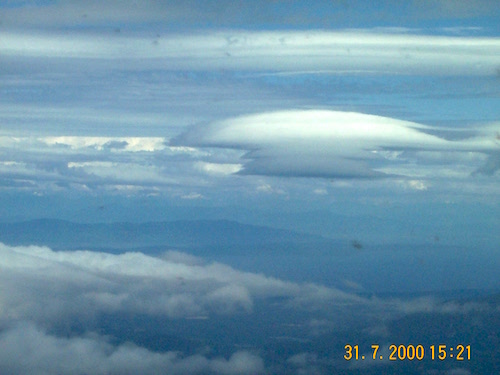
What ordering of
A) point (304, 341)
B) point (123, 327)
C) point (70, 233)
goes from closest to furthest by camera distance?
point (304, 341), point (123, 327), point (70, 233)

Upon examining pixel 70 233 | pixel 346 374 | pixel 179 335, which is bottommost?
pixel 346 374

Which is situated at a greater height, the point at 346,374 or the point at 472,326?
the point at 472,326

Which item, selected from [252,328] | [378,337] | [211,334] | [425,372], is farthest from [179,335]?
[425,372]

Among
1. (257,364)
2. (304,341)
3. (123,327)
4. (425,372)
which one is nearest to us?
(425,372)

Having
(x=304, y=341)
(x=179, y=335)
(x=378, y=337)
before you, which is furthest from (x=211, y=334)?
(x=378, y=337)

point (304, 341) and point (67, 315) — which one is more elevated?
point (67, 315)

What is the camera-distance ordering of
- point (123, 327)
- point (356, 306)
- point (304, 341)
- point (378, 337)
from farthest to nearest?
point (356, 306) → point (123, 327) → point (304, 341) → point (378, 337)

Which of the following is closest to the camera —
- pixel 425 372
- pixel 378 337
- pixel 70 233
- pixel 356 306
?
pixel 425 372

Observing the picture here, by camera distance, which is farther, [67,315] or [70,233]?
[70,233]

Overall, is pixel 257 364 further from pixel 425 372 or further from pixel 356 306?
pixel 356 306

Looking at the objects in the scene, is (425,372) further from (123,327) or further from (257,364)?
(123,327)
